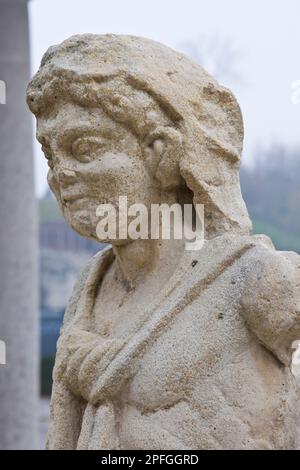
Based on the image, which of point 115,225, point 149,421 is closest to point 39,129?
point 115,225

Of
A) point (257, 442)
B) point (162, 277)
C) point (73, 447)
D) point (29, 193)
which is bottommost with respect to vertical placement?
point (29, 193)

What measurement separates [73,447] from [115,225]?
0.59 m

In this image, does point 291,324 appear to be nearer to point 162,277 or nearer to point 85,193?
point 162,277

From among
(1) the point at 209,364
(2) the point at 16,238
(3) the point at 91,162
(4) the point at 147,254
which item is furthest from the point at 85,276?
(2) the point at 16,238

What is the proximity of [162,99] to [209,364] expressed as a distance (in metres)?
0.67

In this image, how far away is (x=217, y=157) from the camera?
8.48 feet

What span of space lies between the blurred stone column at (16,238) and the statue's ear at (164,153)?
3124 mm

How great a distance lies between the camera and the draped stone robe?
92.5 inches

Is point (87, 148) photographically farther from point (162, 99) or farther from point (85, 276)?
point (85, 276)

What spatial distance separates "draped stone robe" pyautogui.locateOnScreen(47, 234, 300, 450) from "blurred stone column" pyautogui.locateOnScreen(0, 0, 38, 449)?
3.15 meters

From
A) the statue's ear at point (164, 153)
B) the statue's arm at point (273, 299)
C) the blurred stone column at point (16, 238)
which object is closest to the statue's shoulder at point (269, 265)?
the statue's arm at point (273, 299)

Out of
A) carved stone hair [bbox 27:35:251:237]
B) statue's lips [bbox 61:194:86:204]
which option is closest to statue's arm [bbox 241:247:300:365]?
carved stone hair [bbox 27:35:251:237]

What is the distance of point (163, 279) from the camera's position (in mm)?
2588

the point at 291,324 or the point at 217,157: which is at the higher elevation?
the point at 217,157
